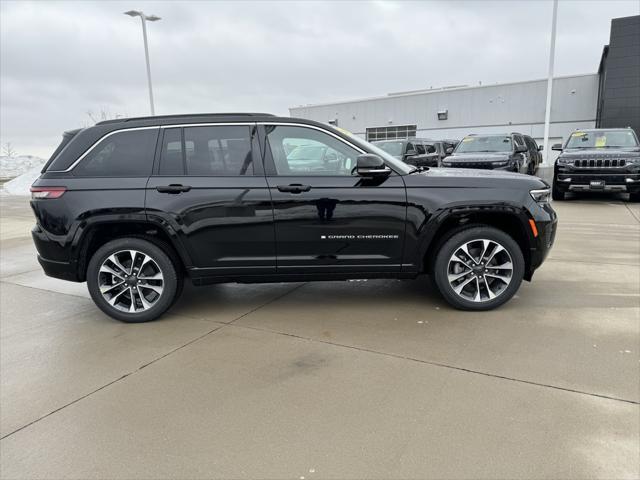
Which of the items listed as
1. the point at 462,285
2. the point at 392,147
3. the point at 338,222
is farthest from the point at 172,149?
the point at 392,147

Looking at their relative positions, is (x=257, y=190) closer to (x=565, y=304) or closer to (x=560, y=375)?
(x=560, y=375)

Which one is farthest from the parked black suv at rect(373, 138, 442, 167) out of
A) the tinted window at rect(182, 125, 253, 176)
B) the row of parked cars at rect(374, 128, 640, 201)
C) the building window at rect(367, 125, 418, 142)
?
the building window at rect(367, 125, 418, 142)

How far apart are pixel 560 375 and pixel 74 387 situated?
3273mm

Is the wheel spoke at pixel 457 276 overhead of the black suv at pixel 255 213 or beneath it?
beneath

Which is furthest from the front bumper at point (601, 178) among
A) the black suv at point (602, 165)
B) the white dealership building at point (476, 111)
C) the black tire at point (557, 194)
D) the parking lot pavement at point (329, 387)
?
the white dealership building at point (476, 111)

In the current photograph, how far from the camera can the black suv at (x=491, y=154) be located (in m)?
12.2

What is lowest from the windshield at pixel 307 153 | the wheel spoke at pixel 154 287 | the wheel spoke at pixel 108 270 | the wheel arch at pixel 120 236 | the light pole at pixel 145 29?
the wheel spoke at pixel 154 287

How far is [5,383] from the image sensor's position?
10.5 ft

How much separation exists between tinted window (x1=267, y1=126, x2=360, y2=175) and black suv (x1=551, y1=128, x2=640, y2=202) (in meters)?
9.14

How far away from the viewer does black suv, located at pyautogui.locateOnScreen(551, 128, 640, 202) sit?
1061 cm

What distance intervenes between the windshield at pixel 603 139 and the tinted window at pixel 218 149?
35.6ft

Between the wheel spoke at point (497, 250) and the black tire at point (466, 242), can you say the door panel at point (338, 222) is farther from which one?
the wheel spoke at point (497, 250)

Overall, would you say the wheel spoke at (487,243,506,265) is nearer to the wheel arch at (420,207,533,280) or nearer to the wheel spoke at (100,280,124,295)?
the wheel arch at (420,207,533,280)

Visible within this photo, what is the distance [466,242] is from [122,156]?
3184mm
